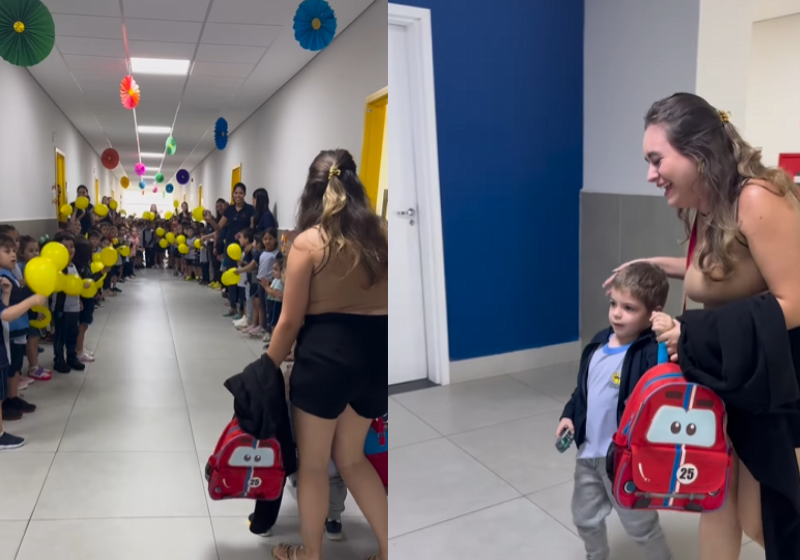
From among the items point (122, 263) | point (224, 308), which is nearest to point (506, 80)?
point (224, 308)

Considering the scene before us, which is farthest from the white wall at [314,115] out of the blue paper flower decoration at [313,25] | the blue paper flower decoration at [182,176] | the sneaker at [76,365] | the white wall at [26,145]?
the blue paper flower decoration at [182,176]

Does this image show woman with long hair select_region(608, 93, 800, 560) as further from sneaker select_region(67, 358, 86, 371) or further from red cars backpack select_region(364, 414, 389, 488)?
sneaker select_region(67, 358, 86, 371)

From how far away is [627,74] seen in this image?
136 inches

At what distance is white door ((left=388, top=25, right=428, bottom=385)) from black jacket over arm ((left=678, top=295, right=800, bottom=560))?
7.11 feet

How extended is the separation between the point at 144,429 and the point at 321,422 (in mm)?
1420

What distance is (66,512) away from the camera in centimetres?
193

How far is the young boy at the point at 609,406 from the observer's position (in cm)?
157

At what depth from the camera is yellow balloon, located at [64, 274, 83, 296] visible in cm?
305

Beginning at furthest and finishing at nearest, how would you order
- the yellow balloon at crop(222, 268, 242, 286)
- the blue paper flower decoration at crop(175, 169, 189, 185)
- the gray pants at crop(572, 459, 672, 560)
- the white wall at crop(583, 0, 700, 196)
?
the blue paper flower decoration at crop(175, 169, 189, 185)
the yellow balloon at crop(222, 268, 242, 286)
the white wall at crop(583, 0, 700, 196)
the gray pants at crop(572, 459, 672, 560)

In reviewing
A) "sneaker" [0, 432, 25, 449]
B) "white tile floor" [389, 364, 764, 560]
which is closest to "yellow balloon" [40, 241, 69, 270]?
"sneaker" [0, 432, 25, 449]

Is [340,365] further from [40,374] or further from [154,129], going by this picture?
[154,129]

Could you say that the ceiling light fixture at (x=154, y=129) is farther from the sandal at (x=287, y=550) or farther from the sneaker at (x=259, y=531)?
the sandal at (x=287, y=550)

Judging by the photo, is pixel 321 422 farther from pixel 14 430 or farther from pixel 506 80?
pixel 506 80

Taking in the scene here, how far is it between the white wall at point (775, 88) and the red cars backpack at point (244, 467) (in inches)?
199
